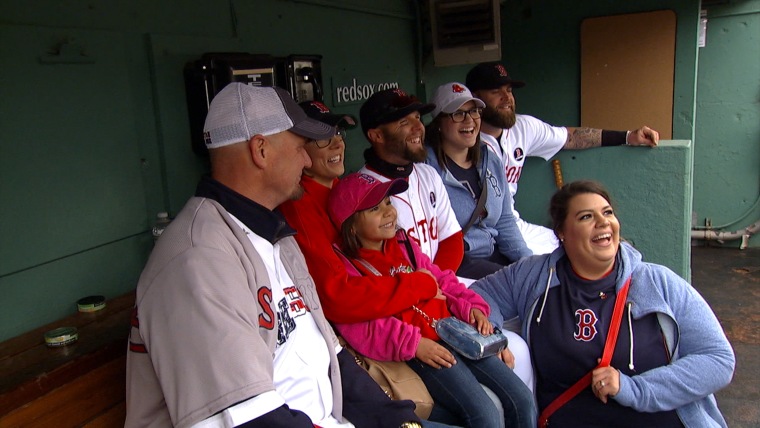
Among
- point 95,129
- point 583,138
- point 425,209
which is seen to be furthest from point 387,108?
point 583,138

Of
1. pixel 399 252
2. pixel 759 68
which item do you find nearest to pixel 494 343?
pixel 399 252

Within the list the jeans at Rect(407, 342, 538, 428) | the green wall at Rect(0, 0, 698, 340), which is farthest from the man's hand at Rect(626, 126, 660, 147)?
the jeans at Rect(407, 342, 538, 428)

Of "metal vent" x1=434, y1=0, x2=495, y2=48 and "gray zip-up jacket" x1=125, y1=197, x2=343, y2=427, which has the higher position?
"metal vent" x1=434, y1=0, x2=495, y2=48

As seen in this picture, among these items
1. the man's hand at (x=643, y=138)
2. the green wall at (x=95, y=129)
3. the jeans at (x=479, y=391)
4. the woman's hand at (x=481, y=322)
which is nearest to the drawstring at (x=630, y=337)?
the jeans at (x=479, y=391)

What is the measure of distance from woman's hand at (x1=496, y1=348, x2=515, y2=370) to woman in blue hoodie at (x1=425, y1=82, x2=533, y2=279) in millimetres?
843

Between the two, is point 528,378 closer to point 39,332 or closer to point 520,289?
point 520,289

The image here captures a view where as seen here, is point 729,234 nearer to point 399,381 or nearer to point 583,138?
point 583,138

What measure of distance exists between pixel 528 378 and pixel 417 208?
0.86 m

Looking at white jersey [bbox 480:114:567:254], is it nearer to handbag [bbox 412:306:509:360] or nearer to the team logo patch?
the team logo patch

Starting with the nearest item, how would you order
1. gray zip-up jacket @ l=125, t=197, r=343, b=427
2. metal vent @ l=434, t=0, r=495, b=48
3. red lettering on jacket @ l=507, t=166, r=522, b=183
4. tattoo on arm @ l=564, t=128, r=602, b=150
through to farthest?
gray zip-up jacket @ l=125, t=197, r=343, b=427 → red lettering on jacket @ l=507, t=166, r=522, b=183 → tattoo on arm @ l=564, t=128, r=602, b=150 → metal vent @ l=434, t=0, r=495, b=48

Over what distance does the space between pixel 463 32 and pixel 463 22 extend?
Result: 0.22 feet

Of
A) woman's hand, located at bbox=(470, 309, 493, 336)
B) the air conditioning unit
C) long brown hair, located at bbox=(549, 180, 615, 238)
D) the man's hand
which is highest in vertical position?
the air conditioning unit

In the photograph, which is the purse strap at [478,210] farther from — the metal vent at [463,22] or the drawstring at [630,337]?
the metal vent at [463,22]

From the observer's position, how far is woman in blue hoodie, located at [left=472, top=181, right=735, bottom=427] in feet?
6.67
